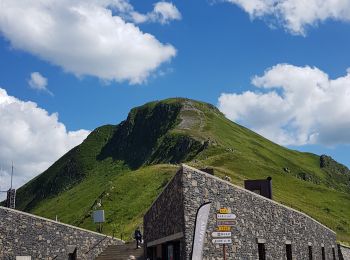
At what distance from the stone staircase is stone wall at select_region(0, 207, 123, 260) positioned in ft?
2.84

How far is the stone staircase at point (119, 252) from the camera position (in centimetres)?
3198

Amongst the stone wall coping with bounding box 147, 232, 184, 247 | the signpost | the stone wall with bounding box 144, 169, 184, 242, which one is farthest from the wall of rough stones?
the signpost

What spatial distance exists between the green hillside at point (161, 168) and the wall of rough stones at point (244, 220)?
25.5 m

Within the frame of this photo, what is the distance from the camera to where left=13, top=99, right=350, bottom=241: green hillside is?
75.0 m

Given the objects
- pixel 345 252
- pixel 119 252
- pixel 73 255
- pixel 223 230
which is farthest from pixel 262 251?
pixel 345 252

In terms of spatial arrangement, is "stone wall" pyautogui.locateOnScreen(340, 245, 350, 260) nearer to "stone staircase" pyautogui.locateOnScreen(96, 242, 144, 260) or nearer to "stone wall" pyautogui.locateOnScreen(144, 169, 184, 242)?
"stone staircase" pyautogui.locateOnScreen(96, 242, 144, 260)

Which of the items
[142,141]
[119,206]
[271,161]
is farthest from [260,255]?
[142,141]

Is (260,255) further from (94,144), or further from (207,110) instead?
(94,144)

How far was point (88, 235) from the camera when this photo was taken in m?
33.9

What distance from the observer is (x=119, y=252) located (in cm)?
3394

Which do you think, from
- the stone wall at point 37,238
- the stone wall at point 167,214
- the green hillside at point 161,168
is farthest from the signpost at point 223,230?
the green hillside at point 161,168

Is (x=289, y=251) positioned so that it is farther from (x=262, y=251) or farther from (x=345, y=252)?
(x=345, y=252)

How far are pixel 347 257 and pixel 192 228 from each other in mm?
28879

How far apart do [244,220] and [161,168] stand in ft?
204
